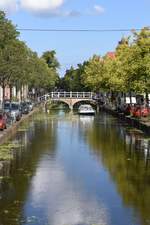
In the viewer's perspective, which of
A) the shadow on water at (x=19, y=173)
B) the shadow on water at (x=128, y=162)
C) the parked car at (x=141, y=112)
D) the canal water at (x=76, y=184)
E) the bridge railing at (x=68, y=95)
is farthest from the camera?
the bridge railing at (x=68, y=95)

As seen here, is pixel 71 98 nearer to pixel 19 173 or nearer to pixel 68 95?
pixel 68 95

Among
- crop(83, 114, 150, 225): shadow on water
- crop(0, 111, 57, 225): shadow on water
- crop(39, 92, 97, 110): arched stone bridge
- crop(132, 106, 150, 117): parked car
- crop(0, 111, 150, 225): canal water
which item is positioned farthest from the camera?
crop(39, 92, 97, 110): arched stone bridge

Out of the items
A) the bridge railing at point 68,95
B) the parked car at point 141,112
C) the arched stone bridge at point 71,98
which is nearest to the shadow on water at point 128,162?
the parked car at point 141,112

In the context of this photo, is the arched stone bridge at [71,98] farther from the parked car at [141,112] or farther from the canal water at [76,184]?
the canal water at [76,184]

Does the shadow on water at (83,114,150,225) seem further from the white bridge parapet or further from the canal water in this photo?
the white bridge parapet

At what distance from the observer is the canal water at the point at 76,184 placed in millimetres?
17844

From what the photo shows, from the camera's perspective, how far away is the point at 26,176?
25547 millimetres

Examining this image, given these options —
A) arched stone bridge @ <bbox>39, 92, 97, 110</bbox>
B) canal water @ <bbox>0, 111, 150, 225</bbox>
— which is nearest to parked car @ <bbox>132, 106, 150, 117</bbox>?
canal water @ <bbox>0, 111, 150, 225</bbox>

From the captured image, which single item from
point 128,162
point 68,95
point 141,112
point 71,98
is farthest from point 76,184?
point 68,95

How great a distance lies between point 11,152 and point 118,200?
600 inches

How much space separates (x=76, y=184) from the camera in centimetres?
2369

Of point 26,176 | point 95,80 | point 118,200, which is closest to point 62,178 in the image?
point 26,176

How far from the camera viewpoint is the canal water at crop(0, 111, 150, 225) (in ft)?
58.5

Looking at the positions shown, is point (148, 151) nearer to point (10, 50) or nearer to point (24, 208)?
point (24, 208)
